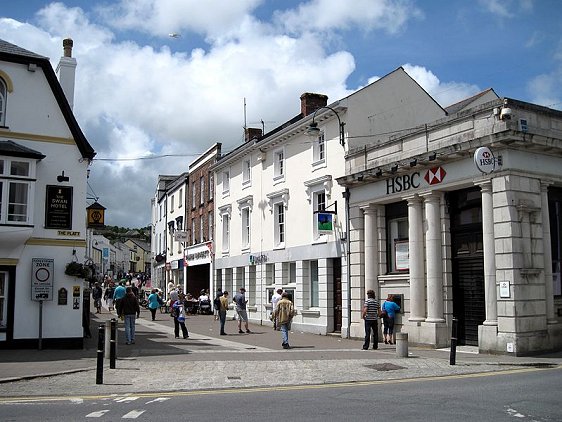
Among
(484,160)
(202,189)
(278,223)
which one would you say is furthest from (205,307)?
(484,160)

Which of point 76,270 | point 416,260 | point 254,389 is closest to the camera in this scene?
point 254,389

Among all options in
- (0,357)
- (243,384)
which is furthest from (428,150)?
(0,357)

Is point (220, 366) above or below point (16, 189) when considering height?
below

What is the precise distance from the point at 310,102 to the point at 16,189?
14.5 m

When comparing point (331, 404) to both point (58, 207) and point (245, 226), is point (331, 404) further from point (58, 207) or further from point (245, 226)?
point (245, 226)

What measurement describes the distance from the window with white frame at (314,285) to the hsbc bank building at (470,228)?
3653 millimetres

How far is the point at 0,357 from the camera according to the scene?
1553 cm

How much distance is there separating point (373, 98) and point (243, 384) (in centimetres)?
1519

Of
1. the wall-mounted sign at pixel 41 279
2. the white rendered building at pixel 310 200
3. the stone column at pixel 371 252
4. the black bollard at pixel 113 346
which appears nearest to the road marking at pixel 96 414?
the black bollard at pixel 113 346

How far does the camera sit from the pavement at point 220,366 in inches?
464

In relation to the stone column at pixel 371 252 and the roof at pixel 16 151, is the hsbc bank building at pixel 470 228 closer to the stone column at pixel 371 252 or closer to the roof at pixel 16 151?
the stone column at pixel 371 252

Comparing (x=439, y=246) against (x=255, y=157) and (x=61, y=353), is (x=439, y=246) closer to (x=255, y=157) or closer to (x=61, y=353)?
(x=61, y=353)

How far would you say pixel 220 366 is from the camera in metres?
14.3

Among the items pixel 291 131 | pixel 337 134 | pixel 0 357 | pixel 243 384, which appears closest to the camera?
pixel 243 384
